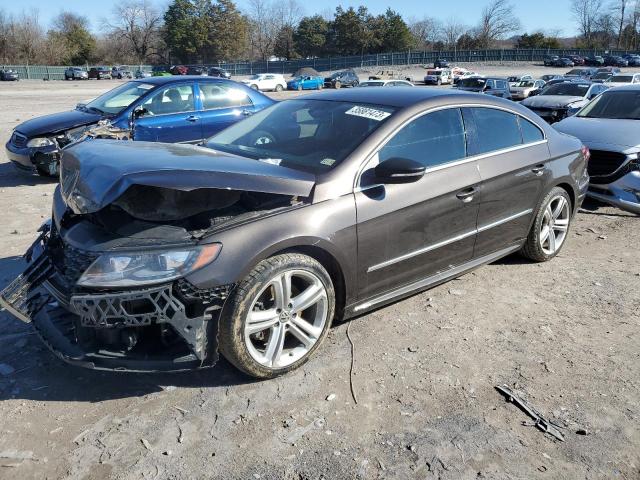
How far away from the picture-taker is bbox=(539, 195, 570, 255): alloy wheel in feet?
16.6

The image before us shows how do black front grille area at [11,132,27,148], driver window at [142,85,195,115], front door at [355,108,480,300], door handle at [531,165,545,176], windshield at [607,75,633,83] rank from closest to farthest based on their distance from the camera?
front door at [355,108,480,300] < door handle at [531,165,545,176] < black front grille area at [11,132,27,148] < driver window at [142,85,195,115] < windshield at [607,75,633,83]

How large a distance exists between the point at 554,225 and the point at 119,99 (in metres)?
6.79

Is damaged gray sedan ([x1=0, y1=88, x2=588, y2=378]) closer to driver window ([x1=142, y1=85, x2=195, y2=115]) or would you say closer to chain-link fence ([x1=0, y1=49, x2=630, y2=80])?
driver window ([x1=142, y1=85, x2=195, y2=115])

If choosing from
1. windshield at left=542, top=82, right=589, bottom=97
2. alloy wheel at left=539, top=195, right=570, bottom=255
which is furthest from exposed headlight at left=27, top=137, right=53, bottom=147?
windshield at left=542, top=82, right=589, bottom=97

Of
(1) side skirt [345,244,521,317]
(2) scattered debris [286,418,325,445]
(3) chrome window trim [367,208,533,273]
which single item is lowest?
(2) scattered debris [286,418,325,445]

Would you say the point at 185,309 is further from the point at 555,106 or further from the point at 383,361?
the point at 555,106

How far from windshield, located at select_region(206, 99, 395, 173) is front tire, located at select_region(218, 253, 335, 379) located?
72 cm

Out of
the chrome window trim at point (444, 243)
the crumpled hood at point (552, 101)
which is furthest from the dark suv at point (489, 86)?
the chrome window trim at point (444, 243)

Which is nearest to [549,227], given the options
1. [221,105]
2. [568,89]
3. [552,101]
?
[221,105]

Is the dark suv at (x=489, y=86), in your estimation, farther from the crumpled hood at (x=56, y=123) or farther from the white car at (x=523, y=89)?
the crumpled hood at (x=56, y=123)

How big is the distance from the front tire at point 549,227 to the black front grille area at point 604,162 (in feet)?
6.80

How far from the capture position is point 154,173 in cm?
282

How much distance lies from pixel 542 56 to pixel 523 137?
273ft

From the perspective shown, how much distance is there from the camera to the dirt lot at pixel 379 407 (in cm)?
259
